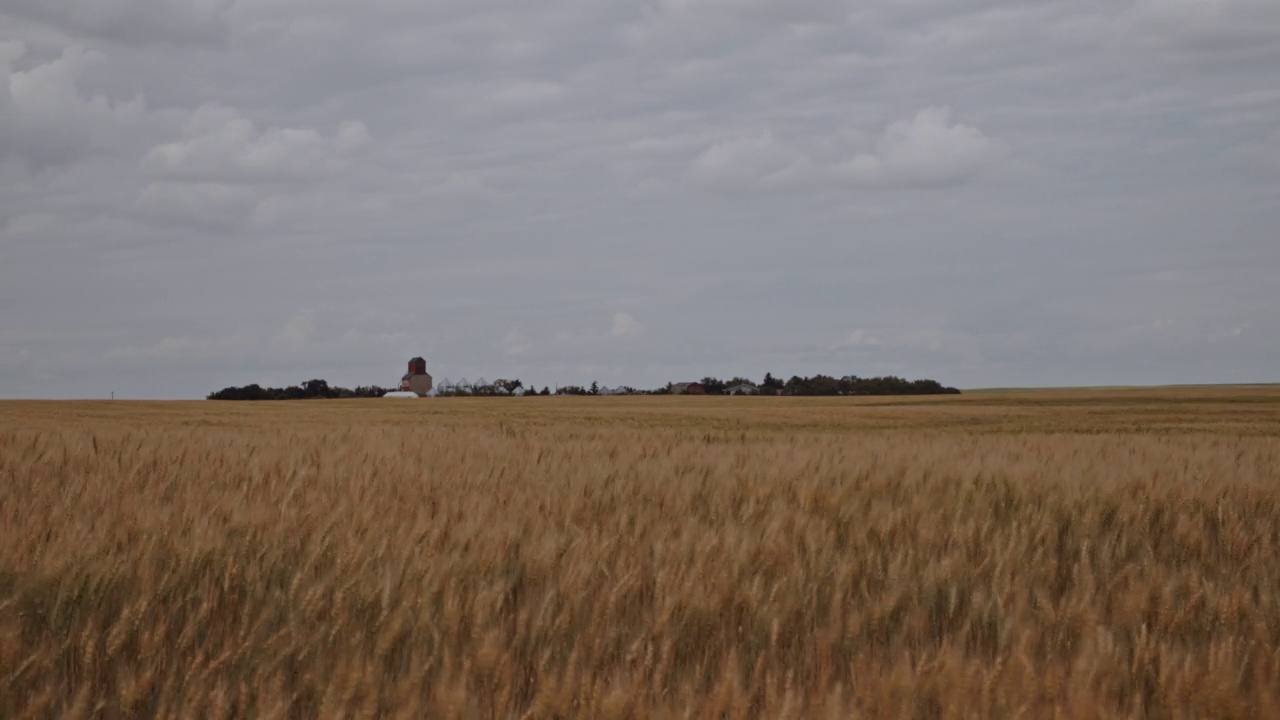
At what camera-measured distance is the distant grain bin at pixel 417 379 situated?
45875mm

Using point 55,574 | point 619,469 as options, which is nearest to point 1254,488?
point 619,469

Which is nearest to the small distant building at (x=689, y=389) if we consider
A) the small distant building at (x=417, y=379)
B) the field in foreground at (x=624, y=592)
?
the small distant building at (x=417, y=379)

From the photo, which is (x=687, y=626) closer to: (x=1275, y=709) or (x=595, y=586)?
(x=595, y=586)

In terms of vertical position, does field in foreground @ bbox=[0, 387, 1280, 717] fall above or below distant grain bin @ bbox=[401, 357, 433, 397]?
below

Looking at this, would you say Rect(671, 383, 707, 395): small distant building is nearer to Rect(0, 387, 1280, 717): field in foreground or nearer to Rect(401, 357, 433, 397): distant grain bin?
Rect(401, 357, 433, 397): distant grain bin

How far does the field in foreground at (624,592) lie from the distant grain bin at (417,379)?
40.5m

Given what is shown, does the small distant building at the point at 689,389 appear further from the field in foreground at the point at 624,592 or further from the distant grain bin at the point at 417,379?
the field in foreground at the point at 624,592

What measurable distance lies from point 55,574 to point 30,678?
62 cm

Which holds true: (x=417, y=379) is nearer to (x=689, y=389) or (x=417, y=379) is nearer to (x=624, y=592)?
(x=689, y=389)

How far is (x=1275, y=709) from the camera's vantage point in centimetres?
248

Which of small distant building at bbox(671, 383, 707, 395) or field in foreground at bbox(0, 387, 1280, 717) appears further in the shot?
small distant building at bbox(671, 383, 707, 395)

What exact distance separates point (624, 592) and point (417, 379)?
4459 centimetres

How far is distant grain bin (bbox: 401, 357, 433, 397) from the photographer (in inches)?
1806

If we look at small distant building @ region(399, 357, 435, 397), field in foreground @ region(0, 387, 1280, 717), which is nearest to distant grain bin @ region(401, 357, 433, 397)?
small distant building @ region(399, 357, 435, 397)
